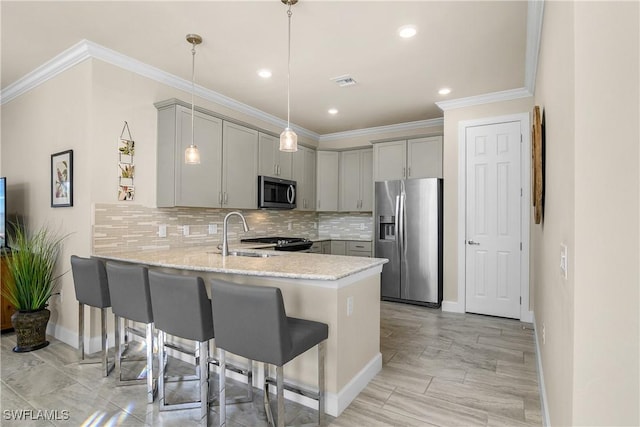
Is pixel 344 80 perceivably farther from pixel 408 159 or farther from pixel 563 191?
pixel 563 191

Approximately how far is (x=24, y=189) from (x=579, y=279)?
494cm

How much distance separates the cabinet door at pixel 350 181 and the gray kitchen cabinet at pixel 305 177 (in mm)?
509

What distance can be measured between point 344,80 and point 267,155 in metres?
1.52

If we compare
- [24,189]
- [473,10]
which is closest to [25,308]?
[24,189]

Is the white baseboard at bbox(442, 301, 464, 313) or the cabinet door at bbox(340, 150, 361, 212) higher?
the cabinet door at bbox(340, 150, 361, 212)

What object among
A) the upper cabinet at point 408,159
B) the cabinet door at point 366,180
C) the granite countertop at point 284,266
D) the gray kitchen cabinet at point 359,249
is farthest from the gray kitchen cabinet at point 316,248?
the granite countertop at point 284,266

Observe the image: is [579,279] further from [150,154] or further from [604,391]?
[150,154]

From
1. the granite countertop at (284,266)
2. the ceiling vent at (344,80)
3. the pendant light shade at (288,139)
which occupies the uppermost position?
the ceiling vent at (344,80)

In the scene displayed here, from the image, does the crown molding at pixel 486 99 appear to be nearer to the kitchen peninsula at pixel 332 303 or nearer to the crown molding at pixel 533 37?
the crown molding at pixel 533 37

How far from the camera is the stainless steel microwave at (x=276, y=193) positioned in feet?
14.6

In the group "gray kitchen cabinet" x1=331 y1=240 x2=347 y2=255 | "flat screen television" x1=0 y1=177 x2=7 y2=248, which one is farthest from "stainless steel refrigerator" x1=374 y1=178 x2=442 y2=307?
"flat screen television" x1=0 y1=177 x2=7 y2=248

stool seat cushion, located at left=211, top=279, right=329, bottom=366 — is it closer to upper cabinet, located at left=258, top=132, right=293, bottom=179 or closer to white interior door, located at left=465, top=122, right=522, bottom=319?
upper cabinet, located at left=258, top=132, right=293, bottom=179

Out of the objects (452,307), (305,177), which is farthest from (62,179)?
(452,307)

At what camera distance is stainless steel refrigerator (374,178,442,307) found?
14.7 ft
